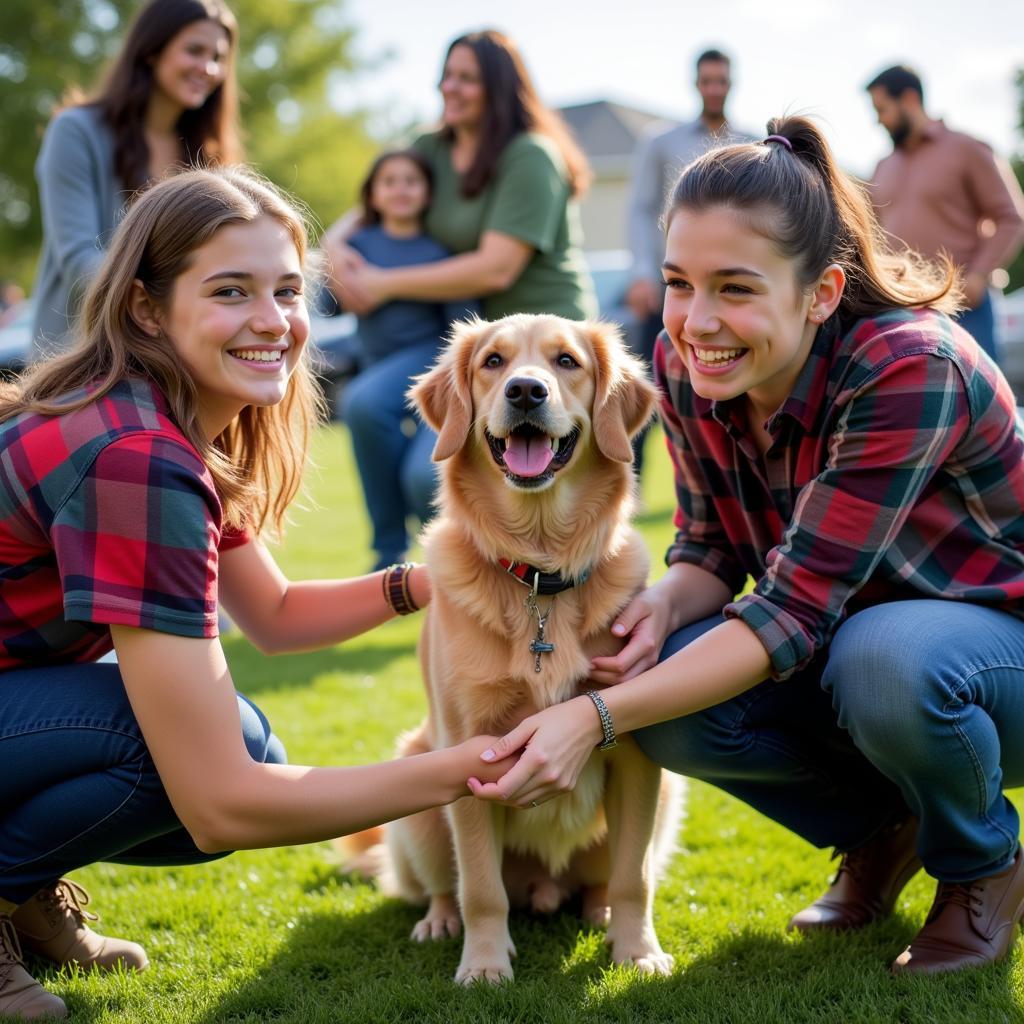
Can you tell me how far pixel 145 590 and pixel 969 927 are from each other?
1.74m

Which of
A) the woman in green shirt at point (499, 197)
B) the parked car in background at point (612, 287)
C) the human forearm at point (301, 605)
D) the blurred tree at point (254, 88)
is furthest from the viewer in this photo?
the blurred tree at point (254, 88)

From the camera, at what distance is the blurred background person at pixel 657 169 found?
252 inches

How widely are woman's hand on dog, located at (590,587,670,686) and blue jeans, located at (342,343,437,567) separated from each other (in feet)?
8.10

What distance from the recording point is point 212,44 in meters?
4.18

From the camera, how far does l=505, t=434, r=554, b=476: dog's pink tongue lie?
106 inches

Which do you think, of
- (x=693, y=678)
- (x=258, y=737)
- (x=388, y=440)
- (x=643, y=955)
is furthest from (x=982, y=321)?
(x=258, y=737)

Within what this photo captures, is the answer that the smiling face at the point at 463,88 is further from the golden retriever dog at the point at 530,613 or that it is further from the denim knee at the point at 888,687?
the denim knee at the point at 888,687

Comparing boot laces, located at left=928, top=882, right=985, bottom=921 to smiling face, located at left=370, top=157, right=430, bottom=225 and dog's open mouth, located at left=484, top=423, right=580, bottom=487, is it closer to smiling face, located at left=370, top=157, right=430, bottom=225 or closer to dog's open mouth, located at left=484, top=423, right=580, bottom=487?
dog's open mouth, located at left=484, top=423, right=580, bottom=487

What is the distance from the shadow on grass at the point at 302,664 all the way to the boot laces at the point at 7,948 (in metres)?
2.40

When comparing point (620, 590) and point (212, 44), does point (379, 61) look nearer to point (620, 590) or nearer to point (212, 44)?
point (212, 44)

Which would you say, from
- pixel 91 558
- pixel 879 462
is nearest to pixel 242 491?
pixel 91 558

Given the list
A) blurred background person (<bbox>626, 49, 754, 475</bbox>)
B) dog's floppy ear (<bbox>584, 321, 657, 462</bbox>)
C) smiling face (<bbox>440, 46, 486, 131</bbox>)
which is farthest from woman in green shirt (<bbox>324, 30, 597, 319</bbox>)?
dog's floppy ear (<bbox>584, 321, 657, 462</bbox>)

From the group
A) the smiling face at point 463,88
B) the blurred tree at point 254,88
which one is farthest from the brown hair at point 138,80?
the blurred tree at point 254,88

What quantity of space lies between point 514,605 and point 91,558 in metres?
1.02
